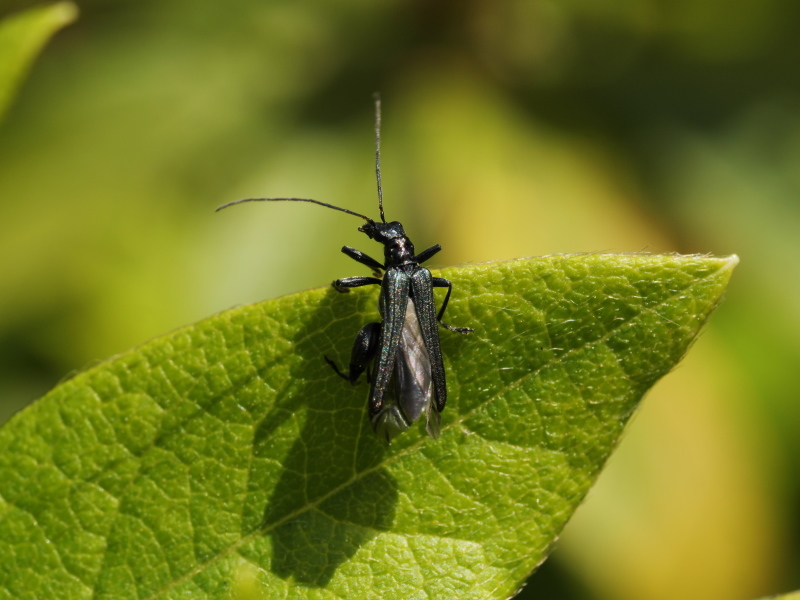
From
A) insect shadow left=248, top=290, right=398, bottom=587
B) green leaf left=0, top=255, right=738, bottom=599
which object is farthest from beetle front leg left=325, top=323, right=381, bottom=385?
Answer: green leaf left=0, top=255, right=738, bottom=599

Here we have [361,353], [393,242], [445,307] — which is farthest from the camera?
[393,242]

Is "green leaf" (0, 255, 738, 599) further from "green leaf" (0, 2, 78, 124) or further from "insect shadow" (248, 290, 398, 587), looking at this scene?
"green leaf" (0, 2, 78, 124)

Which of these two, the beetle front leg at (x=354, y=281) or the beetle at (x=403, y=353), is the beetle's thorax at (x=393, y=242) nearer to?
the beetle at (x=403, y=353)

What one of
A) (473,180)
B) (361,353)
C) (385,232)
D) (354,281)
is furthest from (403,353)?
(473,180)

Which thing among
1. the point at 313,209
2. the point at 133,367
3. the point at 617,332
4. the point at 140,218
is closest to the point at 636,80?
the point at 313,209

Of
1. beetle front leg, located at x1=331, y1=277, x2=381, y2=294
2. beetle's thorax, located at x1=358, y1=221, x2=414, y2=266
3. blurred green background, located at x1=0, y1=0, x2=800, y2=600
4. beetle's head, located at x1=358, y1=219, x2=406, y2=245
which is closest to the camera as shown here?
beetle front leg, located at x1=331, y1=277, x2=381, y2=294

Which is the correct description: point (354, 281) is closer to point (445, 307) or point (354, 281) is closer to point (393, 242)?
point (393, 242)

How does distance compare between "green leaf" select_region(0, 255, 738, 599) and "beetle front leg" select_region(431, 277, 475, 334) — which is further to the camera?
"beetle front leg" select_region(431, 277, 475, 334)

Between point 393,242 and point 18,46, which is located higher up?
point 393,242
